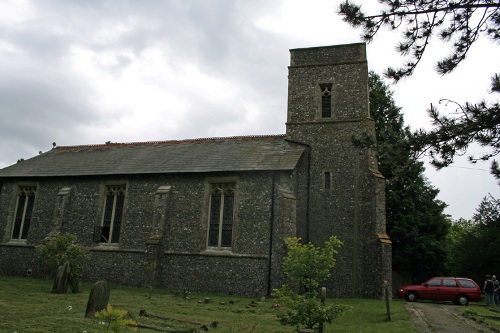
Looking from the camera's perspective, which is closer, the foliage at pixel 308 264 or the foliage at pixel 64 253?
the foliage at pixel 308 264

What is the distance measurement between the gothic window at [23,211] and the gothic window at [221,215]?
37.4 feet

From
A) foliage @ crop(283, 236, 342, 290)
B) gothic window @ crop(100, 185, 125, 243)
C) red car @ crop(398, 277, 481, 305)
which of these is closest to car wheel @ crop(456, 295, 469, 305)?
red car @ crop(398, 277, 481, 305)

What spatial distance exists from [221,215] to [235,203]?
0.96 m

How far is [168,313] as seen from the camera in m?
12.0

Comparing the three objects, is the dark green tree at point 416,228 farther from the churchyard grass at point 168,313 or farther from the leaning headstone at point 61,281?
the leaning headstone at point 61,281

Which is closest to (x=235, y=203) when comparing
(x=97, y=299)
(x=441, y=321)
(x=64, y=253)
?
(x=64, y=253)

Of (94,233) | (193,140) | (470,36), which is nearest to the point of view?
(470,36)

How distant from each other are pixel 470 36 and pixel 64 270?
15200mm

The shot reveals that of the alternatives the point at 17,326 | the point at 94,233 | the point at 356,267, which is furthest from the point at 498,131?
the point at 94,233

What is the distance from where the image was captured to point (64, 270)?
15781 millimetres

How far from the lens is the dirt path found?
449 inches

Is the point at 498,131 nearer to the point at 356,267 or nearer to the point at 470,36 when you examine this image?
the point at 470,36

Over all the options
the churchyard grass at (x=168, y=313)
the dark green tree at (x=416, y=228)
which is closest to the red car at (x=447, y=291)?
the churchyard grass at (x=168, y=313)

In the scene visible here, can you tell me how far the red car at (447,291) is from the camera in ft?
60.7
